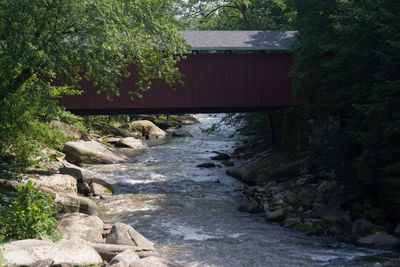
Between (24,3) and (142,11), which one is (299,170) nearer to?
(142,11)

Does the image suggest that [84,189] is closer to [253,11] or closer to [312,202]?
[312,202]

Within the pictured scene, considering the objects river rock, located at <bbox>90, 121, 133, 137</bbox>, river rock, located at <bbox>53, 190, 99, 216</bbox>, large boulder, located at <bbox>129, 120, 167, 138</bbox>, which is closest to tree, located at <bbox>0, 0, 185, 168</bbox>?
river rock, located at <bbox>53, 190, 99, 216</bbox>

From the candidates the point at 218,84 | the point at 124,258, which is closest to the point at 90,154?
the point at 218,84

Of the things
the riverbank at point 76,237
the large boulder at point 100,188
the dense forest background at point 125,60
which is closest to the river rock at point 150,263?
the riverbank at point 76,237

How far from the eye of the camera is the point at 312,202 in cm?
1150

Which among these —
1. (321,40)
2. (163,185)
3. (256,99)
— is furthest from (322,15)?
Answer: (163,185)

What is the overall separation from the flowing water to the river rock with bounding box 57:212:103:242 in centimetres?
135

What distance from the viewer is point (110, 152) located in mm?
19156

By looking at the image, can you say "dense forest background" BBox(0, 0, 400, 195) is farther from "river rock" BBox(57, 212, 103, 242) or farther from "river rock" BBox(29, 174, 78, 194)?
"river rock" BBox(57, 212, 103, 242)

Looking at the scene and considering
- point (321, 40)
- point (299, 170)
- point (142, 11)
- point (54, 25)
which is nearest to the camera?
point (54, 25)

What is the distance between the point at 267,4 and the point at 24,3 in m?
19.8

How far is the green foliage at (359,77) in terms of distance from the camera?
338 inches

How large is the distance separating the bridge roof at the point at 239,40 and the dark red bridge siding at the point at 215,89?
57cm

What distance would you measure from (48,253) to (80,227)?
239 centimetres
